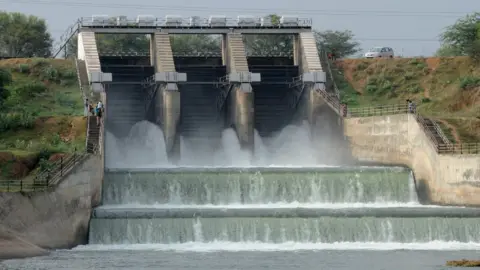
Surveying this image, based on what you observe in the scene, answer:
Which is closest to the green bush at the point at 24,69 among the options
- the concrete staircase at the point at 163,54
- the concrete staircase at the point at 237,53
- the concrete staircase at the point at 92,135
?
the concrete staircase at the point at 163,54

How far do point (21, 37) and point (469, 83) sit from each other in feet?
159

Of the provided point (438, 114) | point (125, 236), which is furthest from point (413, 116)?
point (125, 236)

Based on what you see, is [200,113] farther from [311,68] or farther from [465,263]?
[465,263]

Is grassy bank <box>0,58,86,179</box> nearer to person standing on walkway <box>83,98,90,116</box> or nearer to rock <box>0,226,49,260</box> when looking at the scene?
person standing on walkway <box>83,98,90,116</box>

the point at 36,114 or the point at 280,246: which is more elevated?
the point at 36,114

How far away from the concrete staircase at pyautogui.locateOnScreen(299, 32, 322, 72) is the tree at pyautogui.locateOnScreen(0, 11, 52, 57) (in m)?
34.2

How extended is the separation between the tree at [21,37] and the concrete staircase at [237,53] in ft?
105

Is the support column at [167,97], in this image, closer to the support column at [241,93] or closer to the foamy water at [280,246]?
the support column at [241,93]

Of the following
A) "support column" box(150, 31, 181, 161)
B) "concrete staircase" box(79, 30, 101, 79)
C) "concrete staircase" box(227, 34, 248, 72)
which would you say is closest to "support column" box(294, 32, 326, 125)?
"concrete staircase" box(227, 34, 248, 72)

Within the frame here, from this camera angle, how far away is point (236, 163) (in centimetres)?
9562

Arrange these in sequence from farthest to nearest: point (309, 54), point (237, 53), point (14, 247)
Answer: point (309, 54) < point (237, 53) < point (14, 247)

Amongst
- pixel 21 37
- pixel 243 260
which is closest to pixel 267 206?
pixel 243 260

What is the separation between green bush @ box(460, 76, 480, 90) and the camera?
99438 millimetres

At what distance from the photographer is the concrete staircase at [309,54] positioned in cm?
10169
